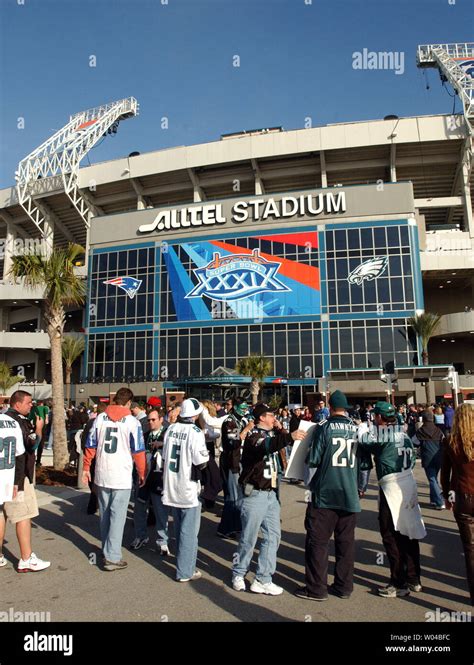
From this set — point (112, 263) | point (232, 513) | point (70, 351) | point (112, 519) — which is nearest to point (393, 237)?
point (112, 263)

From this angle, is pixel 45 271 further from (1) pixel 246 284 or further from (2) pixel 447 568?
(1) pixel 246 284

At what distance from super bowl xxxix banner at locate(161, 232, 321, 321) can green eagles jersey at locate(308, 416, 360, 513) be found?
34.5m

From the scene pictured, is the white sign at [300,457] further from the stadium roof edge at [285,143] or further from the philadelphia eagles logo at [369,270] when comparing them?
the stadium roof edge at [285,143]

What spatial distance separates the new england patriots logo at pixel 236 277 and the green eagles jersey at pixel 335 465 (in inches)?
1383

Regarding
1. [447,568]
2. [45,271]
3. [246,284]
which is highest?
[246,284]

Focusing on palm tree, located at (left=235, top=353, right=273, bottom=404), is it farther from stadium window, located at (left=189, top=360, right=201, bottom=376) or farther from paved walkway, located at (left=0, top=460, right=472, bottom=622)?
paved walkway, located at (left=0, top=460, right=472, bottom=622)

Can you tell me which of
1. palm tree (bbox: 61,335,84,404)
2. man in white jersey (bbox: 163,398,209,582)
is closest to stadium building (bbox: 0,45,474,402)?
palm tree (bbox: 61,335,84,404)

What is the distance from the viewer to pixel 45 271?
559 inches

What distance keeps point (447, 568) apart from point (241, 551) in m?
2.54

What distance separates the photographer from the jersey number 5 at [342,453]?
15.8ft

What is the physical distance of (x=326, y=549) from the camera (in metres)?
4.64

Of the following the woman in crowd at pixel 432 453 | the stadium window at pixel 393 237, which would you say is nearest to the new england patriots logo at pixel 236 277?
the stadium window at pixel 393 237

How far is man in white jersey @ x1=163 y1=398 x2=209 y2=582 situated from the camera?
16.5ft
